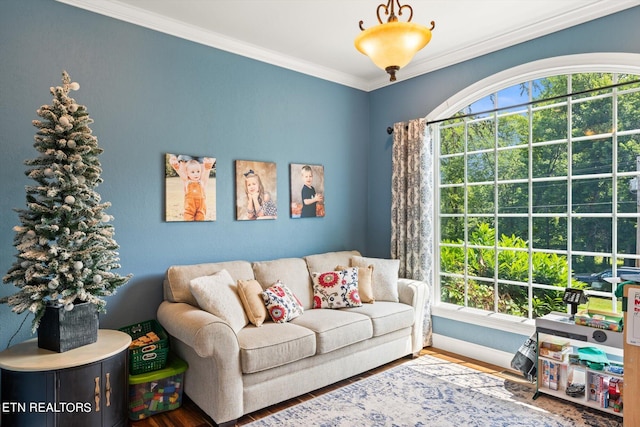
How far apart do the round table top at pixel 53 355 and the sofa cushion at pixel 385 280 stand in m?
2.27

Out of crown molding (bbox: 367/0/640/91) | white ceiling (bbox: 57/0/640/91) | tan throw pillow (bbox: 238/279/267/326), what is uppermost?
white ceiling (bbox: 57/0/640/91)

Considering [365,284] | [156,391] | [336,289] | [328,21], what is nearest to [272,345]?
[156,391]

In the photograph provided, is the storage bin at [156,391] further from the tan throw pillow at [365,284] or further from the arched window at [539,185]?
the arched window at [539,185]

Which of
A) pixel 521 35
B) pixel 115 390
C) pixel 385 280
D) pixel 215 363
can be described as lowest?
pixel 115 390

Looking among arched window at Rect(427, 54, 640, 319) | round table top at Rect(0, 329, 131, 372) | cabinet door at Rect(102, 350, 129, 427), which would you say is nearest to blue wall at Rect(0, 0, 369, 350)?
round table top at Rect(0, 329, 131, 372)

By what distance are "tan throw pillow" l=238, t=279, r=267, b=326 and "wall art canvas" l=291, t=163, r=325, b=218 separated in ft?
3.85

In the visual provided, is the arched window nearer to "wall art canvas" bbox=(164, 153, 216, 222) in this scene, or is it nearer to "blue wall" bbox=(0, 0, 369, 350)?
"blue wall" bbox=(0, 0, 369, 350)

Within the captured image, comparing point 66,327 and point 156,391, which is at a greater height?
point 66,327

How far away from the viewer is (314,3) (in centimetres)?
295

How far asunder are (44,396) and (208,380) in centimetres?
90

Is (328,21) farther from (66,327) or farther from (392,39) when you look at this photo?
(66,327)

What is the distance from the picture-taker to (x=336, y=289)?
3596 millimetres

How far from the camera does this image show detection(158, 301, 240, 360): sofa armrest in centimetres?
239

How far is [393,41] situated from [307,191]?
2.32 m
